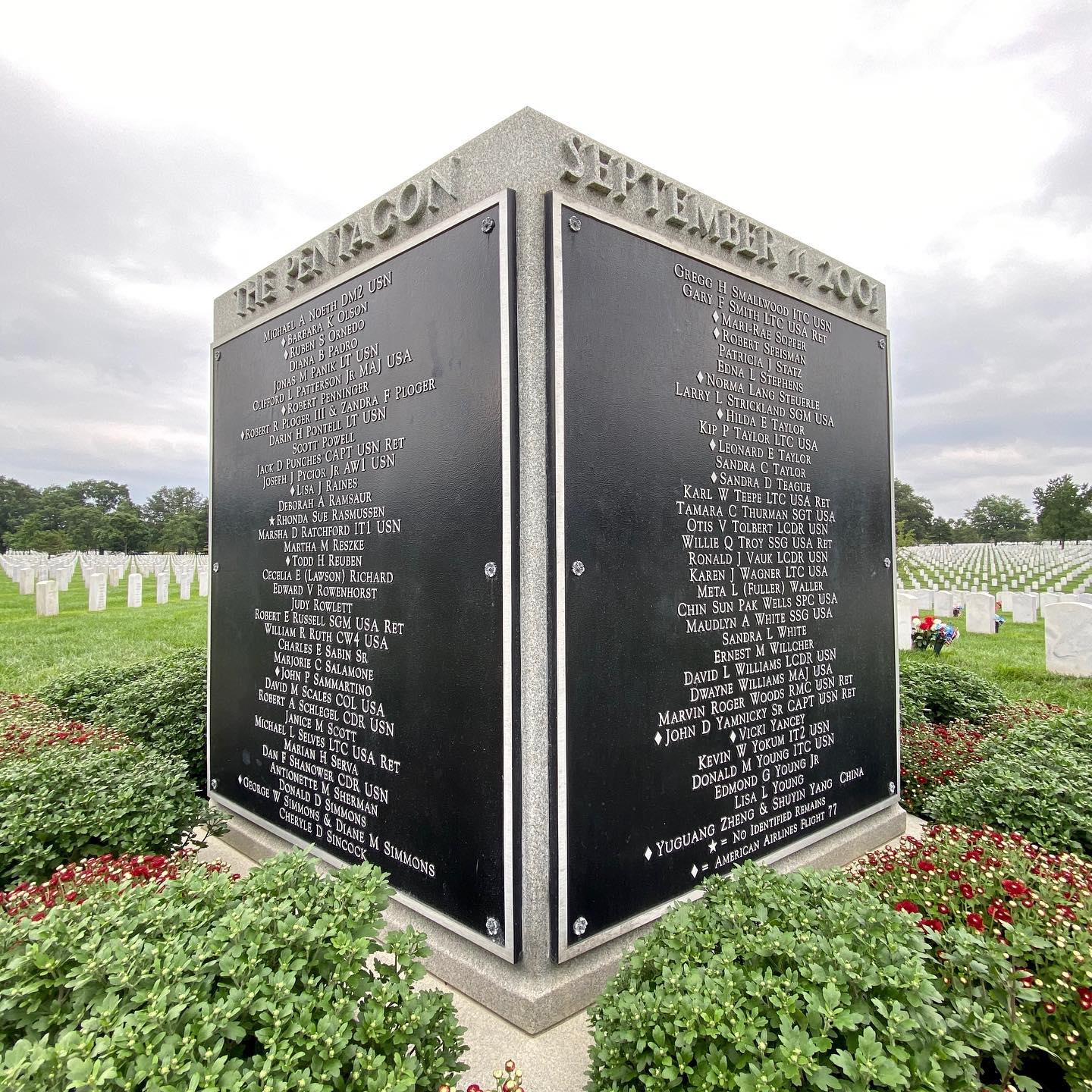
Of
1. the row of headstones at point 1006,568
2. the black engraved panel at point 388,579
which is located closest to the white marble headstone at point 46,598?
the black engraved panel at point 388,579

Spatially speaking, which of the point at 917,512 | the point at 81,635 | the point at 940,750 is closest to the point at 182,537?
the point at 81,635

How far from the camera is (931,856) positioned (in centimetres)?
294

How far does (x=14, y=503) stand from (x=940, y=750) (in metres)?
85.7

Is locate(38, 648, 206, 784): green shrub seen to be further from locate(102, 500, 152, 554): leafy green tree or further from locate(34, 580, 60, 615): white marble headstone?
locate(102, 500, 152, 554): leafy green tree

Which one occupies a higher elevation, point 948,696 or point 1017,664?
point 948,696

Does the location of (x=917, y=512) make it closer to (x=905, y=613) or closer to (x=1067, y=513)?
(x=1067, y=513)

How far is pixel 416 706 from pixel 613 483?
139cm

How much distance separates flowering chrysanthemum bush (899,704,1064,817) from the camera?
5004 mm

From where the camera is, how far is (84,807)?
3643 millimetres

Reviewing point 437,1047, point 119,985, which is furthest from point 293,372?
point 437,1047

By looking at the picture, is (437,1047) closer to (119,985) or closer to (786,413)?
(119,985)

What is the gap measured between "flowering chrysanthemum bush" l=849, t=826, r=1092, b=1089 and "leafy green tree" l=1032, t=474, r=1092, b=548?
63322mm

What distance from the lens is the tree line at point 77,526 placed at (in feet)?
197

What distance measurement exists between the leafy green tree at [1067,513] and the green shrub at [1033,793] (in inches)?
2411
